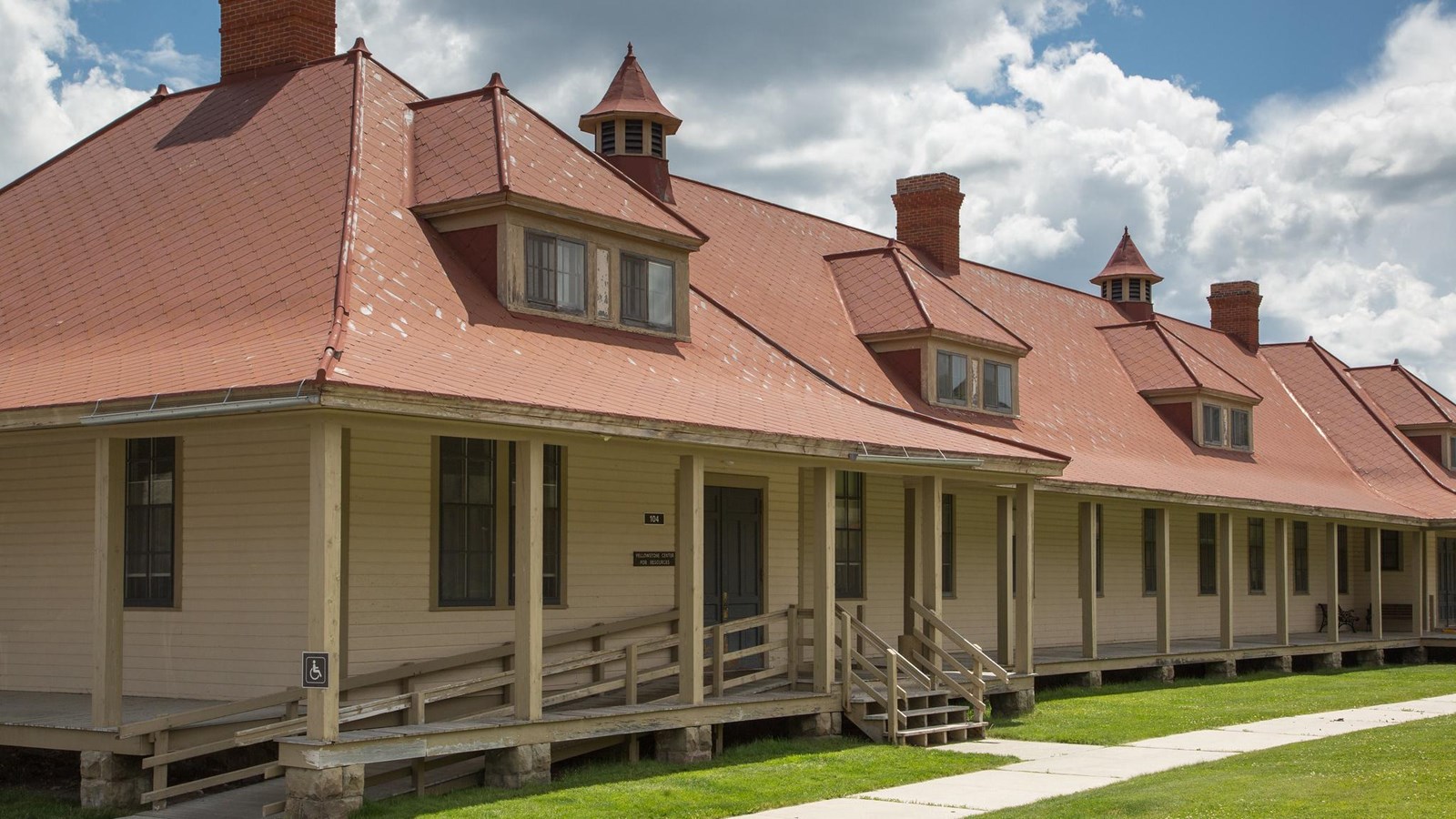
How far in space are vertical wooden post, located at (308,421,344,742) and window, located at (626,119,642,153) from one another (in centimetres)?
1341

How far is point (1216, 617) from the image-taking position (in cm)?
3306

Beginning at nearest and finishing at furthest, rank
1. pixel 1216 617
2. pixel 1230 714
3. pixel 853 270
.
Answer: pixel 1230 714
pixel 853 270
pixel 1216 617

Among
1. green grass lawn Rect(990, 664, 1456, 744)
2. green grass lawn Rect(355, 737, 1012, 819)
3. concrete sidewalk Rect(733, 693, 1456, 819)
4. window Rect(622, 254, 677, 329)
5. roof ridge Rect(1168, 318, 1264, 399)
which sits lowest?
green grass lawn Rect(990, 664, 1456, 744)

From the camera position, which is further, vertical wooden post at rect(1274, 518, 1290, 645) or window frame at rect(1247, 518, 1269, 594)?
window frame at rect(1247, 518, 1269, 594)

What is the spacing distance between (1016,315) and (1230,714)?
41.2ft

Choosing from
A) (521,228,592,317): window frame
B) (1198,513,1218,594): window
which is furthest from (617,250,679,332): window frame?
(1198,513,1218,594): window

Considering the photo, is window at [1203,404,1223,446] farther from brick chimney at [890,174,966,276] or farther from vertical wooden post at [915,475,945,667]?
vertical wooden post at [915,475,945,667]

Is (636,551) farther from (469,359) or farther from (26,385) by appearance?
(26,385)

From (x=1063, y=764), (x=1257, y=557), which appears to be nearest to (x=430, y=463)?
(x=1063, y=764)

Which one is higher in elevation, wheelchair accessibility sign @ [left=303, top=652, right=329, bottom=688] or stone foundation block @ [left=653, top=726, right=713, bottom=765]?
wheelchair accessibility sign @ [left=303, top=652, right=329, bottom=688]

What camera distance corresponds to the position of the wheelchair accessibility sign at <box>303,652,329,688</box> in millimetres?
12094

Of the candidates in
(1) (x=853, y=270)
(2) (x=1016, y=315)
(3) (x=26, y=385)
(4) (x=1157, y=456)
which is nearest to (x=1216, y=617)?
(4) (x=1157, y=456)

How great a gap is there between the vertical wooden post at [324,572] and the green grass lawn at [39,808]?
272cm

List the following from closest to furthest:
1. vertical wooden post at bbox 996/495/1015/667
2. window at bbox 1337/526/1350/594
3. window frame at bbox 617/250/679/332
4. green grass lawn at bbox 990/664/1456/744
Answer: window frame at bbox 617/250/679/332 < green grass lawn at bbox 990/664/1456/744 < vertical wooden post at bbox 996/495/1015/667 < window at bbox 1337/526/1350/594
